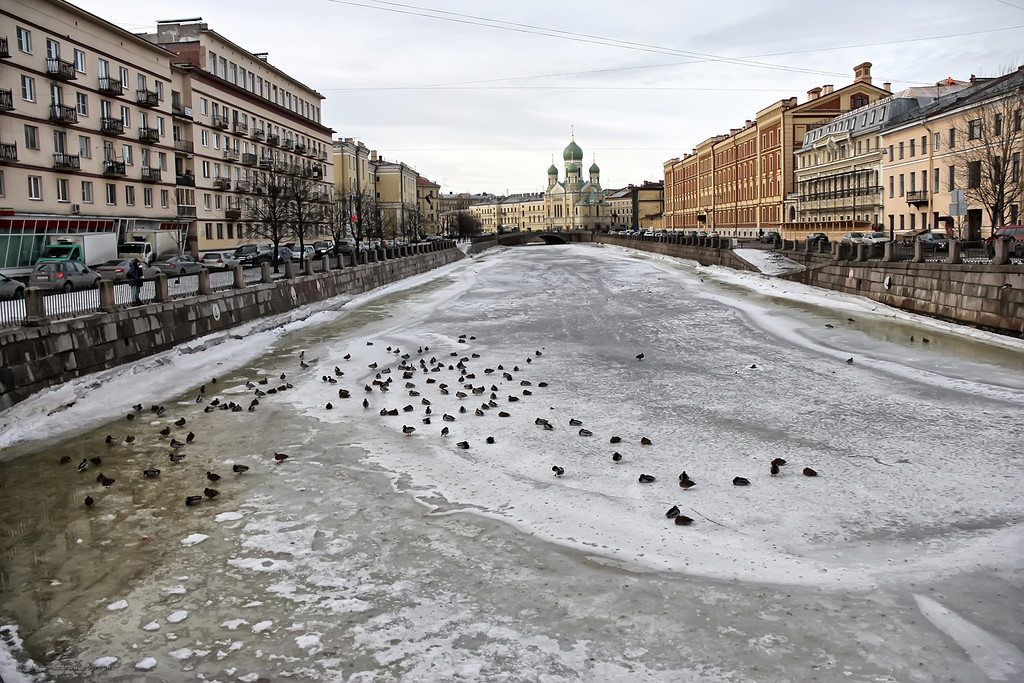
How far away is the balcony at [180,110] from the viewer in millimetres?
58375

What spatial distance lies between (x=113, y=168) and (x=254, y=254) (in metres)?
9.27

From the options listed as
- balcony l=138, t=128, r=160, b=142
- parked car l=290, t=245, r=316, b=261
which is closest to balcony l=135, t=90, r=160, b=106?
balcony l=138, t=128, r=160, b=142

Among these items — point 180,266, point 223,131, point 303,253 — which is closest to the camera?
point 180,266

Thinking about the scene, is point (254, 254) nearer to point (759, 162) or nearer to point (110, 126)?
point (110, 126)

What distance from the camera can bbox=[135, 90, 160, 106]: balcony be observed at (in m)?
52.0

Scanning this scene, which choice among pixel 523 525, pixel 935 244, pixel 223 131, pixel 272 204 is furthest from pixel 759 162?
pixel 523 525

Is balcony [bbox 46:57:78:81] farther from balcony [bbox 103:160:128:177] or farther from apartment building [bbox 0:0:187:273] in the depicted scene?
balcony [bbox 103:160:128:177]

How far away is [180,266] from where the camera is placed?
39844 millimetres

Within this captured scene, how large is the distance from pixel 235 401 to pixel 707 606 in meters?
11.7

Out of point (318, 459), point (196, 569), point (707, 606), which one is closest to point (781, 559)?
point (707, 606)

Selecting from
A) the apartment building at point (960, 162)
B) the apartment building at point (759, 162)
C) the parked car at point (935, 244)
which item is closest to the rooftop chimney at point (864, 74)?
the apartment building at point (759, 162)

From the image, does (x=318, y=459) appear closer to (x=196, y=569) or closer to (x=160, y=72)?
(x=196, y=569)

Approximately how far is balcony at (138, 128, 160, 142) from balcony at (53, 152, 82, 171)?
8432mm

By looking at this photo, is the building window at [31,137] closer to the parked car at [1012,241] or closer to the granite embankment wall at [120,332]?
the granite embankment wall at [120,332]
